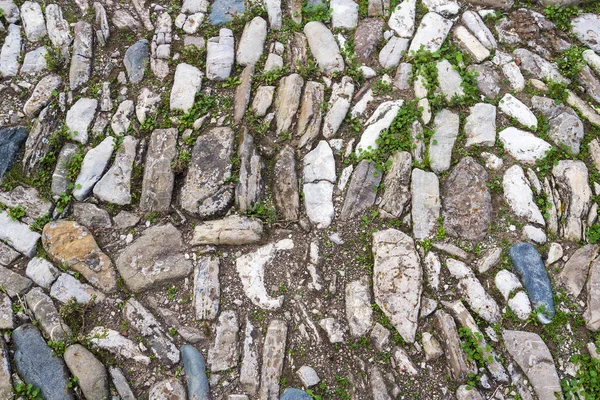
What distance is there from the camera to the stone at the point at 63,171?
204 inches

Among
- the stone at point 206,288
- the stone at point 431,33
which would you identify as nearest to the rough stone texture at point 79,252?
the stone at point 206,288

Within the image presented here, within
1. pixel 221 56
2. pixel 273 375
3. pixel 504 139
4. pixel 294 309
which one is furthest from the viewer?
pixel 221 56

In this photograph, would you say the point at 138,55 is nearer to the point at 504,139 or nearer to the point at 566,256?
the point at 504,139

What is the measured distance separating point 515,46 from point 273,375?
15.6 ft

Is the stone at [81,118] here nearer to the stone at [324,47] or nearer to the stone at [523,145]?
the stone at [324,47]

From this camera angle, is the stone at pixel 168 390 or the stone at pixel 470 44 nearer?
the stone at pixel 168 390

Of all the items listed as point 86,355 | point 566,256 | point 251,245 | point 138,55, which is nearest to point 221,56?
point 138,55

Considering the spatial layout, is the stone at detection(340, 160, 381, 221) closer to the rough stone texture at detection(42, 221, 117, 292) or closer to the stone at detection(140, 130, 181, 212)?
the stone at detection(140, 130, 181, 212)

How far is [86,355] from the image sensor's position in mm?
4273

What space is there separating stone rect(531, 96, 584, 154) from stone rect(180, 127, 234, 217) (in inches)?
139

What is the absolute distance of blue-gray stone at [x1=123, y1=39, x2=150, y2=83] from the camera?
5855 mm

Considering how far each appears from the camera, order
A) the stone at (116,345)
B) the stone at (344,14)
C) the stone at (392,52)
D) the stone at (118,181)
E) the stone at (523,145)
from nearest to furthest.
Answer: the stone at (116,345), the stone at (523,145), the stone at (118,181), the stone at (392,52), the stone at (344,14)

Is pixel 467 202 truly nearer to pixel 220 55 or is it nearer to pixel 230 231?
pixel 230 231

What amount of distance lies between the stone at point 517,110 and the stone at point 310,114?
2056mm
